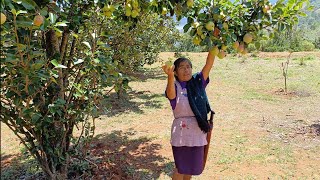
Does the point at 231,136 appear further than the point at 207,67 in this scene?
Yes

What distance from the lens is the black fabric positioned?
2.29 meters

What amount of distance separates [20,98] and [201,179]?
216 centimetres

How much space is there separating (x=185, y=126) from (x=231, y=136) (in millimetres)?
2693

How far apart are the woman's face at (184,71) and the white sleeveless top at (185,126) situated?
0.06m

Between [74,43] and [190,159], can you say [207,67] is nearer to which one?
[190,159]

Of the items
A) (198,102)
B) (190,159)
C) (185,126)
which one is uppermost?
(198,102)

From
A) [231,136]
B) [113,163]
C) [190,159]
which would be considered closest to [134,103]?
[231,136]

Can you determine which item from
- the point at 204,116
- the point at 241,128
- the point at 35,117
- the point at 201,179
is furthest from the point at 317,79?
the point at 35,117

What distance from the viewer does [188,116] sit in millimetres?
2352

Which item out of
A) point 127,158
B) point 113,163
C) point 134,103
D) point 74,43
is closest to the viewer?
point 74,43

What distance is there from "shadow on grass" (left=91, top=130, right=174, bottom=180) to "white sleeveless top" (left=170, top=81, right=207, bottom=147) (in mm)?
1195

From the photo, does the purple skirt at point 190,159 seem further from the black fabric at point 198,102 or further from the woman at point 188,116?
the black fabric at point 198,102

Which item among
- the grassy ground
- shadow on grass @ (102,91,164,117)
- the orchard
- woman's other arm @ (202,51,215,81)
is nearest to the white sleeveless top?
woman's other arm @ (202,51,215,81)

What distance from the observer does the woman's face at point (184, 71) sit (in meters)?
2.32
